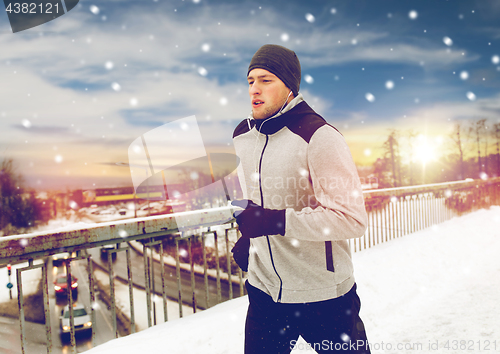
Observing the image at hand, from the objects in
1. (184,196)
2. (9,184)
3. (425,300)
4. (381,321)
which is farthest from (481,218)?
(9,184)

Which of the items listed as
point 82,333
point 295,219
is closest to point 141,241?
point 295,219

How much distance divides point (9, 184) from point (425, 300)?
60795 millimetres

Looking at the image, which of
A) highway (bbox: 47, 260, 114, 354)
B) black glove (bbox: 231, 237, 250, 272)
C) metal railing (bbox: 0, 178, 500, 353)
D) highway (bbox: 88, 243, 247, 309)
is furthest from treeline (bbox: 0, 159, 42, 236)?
black glove (bbox: 231, 237, 250, 272)

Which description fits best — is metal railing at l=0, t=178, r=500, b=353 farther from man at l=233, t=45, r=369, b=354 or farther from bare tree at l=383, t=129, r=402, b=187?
bare tree at l=383, t=129, r=402, b=187

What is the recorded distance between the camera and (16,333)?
27109mm

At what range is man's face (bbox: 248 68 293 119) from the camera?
160 centimetres

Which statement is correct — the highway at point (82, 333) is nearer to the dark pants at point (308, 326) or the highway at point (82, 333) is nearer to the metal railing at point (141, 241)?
the metal railing at point (141, 241)

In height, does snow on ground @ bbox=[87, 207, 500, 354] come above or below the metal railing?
below

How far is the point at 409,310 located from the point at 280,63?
352 cm

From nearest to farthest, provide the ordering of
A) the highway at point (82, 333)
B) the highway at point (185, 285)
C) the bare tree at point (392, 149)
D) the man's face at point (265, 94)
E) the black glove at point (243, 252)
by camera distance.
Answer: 1. the man's face at point (265, 94)
2. the black glove at point (243, 252)
3. the highway at point (82, 333)
4. the highway at point (185, 285)
5. the bare tree at point (392, 149)

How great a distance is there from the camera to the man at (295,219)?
1285mm

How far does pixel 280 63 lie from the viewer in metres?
1.62

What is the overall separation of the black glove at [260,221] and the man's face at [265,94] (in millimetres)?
545

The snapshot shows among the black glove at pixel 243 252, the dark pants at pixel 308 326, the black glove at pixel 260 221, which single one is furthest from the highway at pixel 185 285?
the black glove at pixel 260 221
